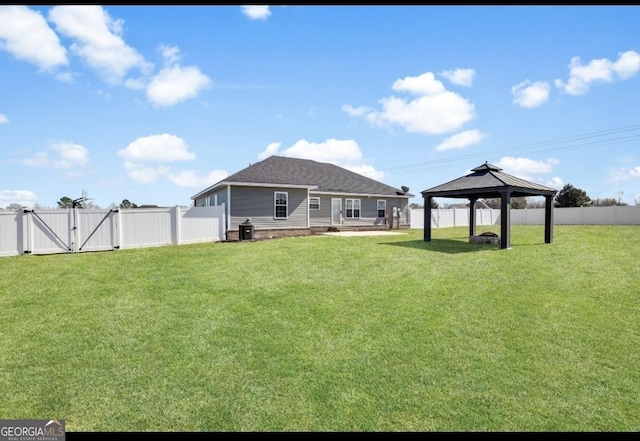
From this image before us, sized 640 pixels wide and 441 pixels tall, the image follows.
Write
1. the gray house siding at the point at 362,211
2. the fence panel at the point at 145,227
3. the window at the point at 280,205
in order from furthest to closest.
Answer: the gray house siding at the point at 362,211, the window at the point at 280,205, the fence panel at the point at 145,227

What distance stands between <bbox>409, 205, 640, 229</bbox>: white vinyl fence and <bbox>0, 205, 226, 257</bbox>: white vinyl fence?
1918 cm

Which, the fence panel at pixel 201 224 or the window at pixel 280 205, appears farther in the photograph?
the window at pixel 280 205

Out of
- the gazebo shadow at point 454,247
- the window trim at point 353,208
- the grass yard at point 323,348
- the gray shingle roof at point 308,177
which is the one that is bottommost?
the grass yard at point 323,348

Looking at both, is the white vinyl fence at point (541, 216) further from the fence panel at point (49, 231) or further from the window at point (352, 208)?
the fence panel at point (49, 231)

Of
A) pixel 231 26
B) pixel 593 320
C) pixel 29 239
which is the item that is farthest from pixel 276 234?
pixel 593 320

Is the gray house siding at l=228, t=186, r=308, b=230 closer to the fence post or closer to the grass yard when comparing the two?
the fence post

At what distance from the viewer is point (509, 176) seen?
582 inches

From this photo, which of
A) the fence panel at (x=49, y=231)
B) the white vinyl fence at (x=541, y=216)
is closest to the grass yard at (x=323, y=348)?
the fence panel at (x=49, y=231)

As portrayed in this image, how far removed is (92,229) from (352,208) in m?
16.5

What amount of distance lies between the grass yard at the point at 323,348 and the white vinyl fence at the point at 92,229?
360 centimetres

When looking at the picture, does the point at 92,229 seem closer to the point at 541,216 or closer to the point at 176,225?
the point at 176,225

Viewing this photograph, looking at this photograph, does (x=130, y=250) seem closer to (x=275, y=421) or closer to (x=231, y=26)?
(x=231, y=26)

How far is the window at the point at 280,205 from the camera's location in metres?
20.0

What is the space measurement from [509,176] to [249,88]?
459 inches
